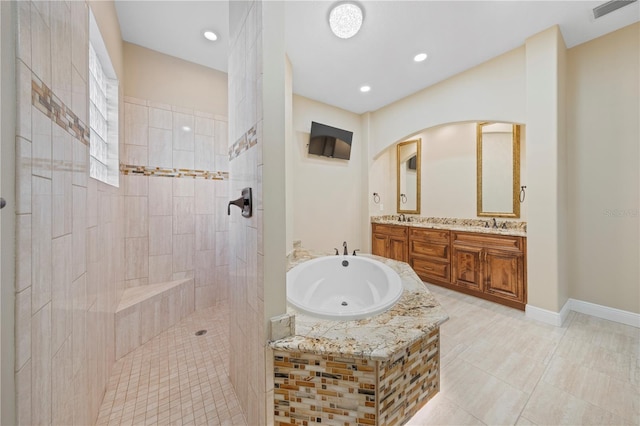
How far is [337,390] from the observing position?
40.5 inches

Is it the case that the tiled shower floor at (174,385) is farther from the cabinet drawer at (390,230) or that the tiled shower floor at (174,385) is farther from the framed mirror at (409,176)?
the framed mirror at (409,176)

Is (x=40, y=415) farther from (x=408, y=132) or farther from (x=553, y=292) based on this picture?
(x=408, y=132)

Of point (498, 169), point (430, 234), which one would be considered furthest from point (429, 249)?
point (498, 169)

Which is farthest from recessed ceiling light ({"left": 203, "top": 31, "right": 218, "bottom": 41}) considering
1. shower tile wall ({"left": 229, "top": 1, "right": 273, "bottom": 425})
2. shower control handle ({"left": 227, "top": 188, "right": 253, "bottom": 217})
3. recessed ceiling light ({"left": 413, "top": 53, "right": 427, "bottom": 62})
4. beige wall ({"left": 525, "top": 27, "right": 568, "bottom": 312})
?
beige wall ({"left": 525, "top": 27, "right": 568, "bottom": 312})

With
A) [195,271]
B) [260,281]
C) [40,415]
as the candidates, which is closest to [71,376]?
[40,415]

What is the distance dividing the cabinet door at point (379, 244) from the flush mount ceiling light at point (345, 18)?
2896mm

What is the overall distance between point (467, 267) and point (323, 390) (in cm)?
262

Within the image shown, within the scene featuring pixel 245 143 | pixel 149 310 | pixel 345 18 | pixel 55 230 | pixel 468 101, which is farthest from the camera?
pixel 468 101

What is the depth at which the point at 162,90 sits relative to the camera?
95.9 inches

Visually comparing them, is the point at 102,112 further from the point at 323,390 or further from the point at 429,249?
the point at 429,249

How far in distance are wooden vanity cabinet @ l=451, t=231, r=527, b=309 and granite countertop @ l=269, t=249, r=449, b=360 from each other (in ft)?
5.64

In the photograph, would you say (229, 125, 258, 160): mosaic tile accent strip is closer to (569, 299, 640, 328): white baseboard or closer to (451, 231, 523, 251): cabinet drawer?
(451, 231, 523, 251): cabinet drawer

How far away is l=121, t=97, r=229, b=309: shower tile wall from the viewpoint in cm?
226

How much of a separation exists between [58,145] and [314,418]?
158cm
